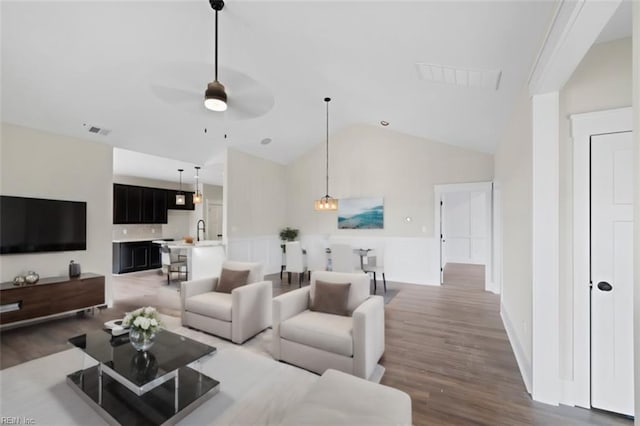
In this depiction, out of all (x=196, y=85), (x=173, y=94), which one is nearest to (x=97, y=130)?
(x=173, y=94)

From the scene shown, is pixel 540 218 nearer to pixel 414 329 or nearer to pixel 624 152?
pixel 624 152

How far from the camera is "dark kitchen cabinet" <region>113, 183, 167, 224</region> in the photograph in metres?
7.25

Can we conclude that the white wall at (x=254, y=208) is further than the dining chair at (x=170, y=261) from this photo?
No

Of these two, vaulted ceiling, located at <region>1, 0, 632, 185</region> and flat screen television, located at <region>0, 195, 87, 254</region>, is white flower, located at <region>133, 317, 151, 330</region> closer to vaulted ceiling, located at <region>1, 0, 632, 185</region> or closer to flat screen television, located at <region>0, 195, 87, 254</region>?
vaulted ceiling, located at <region>1, 0, 632, 185</region>

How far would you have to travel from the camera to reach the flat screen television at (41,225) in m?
3.63

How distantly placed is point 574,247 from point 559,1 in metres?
1.66

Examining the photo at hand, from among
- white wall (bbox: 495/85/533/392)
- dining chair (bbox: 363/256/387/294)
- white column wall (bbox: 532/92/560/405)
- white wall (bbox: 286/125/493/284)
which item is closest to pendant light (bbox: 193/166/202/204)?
white wall (bbox: 286/125/493/284)

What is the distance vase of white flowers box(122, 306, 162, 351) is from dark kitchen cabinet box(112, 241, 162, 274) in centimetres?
617

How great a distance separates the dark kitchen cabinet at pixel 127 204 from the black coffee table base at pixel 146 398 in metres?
6.01

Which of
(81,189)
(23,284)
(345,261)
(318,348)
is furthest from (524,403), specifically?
(81,189)

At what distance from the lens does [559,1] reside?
160 centimetres

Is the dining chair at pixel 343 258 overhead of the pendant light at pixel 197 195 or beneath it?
beneath

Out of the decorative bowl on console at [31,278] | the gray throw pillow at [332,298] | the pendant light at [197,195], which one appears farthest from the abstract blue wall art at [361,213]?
the decorative bowl on console at [31,278]

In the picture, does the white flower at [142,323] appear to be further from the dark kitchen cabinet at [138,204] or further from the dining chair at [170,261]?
the dark kitchen cabinet at [138,204]
